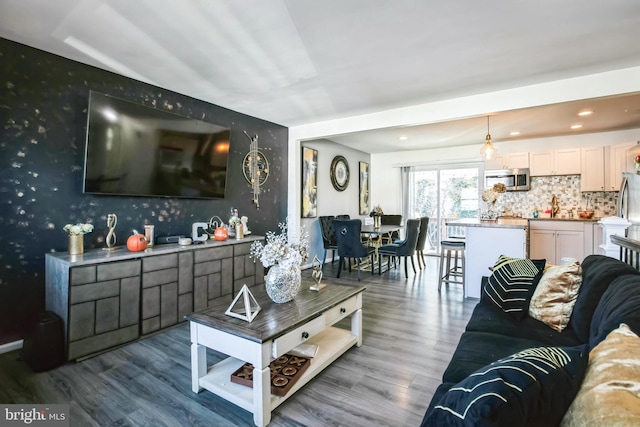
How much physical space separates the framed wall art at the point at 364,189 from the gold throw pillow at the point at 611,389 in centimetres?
670

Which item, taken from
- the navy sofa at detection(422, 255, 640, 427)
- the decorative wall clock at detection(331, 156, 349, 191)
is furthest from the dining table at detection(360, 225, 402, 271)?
the navy sofa at detection(422, 255, 640, 427)

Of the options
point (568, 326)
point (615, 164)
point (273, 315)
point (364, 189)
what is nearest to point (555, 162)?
point (615, 164)

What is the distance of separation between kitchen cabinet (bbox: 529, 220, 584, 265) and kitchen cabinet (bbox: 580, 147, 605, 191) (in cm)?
87

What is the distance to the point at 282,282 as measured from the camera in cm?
220

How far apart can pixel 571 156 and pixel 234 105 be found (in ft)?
18.8

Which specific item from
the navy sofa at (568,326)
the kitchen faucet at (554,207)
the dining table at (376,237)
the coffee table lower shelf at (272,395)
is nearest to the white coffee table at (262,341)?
the coffee table lower shelf at (272,395)

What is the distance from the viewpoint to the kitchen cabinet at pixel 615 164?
4941mm

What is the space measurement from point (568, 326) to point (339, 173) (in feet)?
17.1

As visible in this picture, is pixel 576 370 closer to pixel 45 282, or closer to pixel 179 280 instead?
pixel 179 280

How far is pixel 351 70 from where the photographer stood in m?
3.04

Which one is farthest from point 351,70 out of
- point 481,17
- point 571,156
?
point 571,156

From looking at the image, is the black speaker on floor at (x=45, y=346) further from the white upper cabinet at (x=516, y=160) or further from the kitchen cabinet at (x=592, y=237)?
the white upper cabinet at (x=516, y=160)

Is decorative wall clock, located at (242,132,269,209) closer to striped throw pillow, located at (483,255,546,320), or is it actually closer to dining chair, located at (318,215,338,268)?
dining chair, located at (318,215,338,268)

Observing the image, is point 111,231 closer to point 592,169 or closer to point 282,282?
point 282,282
